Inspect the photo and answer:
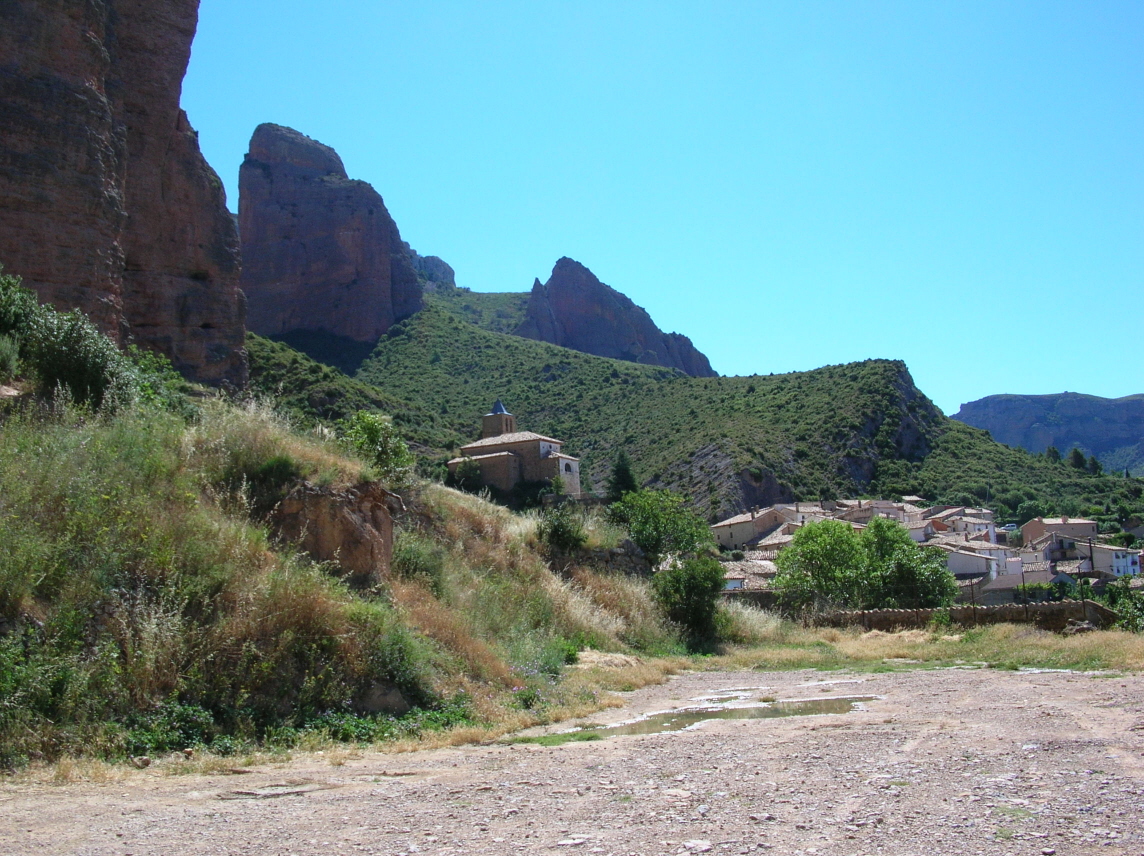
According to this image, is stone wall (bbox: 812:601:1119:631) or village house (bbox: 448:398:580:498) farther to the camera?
village house (bbox: 448:398:580:498)

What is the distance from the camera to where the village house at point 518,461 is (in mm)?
58219

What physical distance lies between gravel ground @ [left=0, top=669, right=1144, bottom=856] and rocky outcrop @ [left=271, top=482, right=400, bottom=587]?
3.79 meters

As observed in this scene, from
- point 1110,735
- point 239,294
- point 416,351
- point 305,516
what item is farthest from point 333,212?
point 1110,735

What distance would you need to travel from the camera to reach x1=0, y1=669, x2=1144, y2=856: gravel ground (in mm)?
4754

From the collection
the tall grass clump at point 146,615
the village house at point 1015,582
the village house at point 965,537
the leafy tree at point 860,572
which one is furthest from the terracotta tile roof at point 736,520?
the tall grass clump at point 146,615

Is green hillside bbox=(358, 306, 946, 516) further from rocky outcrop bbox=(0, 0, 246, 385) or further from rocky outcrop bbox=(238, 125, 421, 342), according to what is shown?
rocky outcrop bbox=(0, 0, 246, 385)

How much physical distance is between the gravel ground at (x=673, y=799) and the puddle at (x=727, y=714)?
2.80ft

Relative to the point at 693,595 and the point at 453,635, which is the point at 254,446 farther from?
the point at 693,595

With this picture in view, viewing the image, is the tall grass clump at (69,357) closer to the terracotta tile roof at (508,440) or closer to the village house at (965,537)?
the village house at (965,537)

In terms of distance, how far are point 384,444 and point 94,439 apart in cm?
798

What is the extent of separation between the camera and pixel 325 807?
18.8 feet

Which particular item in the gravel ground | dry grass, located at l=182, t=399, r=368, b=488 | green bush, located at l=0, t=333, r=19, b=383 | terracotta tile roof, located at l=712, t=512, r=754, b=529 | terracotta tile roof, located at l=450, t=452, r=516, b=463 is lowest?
the gravel ground

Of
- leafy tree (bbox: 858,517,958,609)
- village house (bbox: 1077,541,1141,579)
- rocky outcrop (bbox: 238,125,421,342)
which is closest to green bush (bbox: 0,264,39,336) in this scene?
leafy tree (bbox: 858,517,958,609)

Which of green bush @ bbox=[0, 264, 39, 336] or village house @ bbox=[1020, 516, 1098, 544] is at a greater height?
green bush @ bbox=[0, 264, 39, 336]
